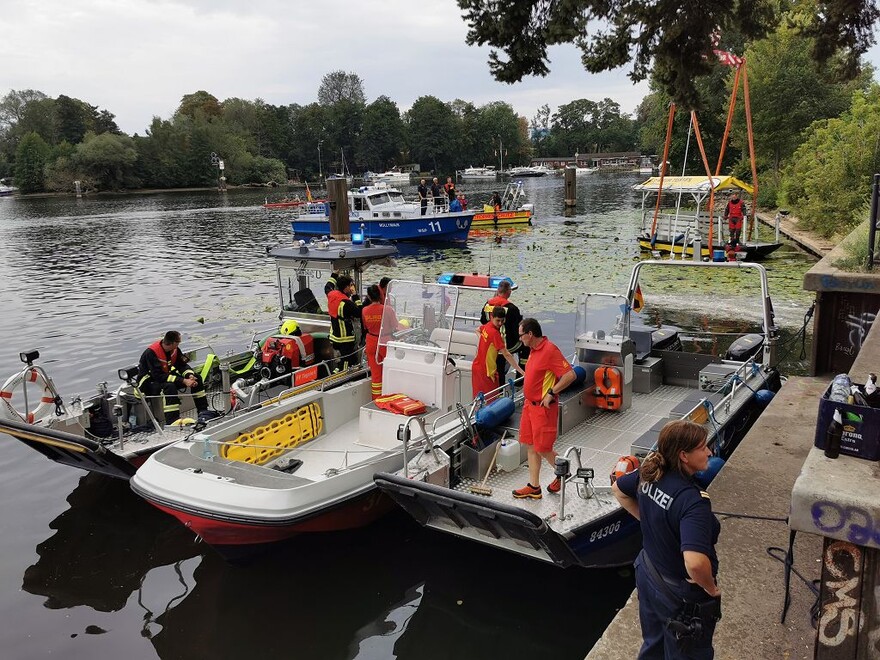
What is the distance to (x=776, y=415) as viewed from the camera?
7375 mm

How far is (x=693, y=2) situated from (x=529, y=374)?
237 inches

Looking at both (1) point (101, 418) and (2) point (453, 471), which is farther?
(1) point (101, 418)

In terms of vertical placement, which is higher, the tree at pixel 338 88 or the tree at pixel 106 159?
the tree at pixel 338 88

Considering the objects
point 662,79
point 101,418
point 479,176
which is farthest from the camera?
point 479,176

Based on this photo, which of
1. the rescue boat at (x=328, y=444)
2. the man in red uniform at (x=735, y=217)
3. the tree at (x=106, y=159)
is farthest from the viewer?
the tree at (x=106, y=159)

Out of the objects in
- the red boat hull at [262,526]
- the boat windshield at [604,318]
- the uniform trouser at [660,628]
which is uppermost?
the boat windshield at [604,318]

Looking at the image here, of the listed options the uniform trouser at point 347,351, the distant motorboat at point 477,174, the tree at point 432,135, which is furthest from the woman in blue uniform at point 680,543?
the tree at point 432,135

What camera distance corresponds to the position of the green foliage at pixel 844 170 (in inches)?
864

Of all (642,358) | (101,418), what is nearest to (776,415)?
(642,358)

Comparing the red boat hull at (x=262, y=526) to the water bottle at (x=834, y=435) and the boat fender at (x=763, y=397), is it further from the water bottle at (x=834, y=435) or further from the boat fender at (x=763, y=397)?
the boat fender at (x=763, y=397)

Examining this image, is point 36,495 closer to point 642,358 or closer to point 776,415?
point 642,358

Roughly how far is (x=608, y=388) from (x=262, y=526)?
4.38 metres

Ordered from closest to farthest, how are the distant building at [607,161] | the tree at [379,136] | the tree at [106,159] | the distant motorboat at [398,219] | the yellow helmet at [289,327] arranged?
the yellow helmet at [289,327] < the distant motorboat at [398,219] < the tree at [106,159] < the tree at [379,136] < the distant building at [607,161]

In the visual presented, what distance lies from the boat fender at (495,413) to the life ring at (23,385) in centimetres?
538
